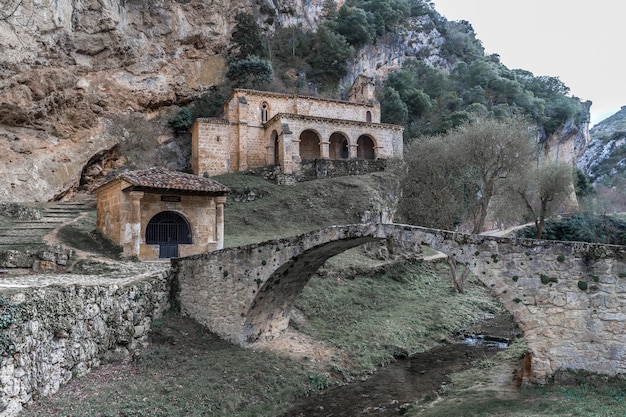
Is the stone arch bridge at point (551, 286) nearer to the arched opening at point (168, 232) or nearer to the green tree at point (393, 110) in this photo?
the arched opening at point (168, 232)

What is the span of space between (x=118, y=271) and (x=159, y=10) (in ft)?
117

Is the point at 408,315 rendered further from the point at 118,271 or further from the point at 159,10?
the point at 159,10

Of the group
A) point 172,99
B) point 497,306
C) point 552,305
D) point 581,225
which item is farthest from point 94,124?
point 581,225

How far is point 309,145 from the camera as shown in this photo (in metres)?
43.1

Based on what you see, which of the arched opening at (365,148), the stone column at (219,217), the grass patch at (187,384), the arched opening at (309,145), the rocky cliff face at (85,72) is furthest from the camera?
the arched opening at (365,148)

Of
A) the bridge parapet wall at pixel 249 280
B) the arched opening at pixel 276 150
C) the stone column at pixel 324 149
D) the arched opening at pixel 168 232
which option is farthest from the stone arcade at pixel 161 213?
the stone column at pixel 324 149

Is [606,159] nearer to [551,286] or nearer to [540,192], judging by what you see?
[540,192]

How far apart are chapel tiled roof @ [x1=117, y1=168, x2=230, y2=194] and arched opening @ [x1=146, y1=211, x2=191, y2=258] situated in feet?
4.78

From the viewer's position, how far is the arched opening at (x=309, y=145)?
1684 inches

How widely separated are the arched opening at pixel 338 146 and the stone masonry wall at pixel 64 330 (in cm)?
3273

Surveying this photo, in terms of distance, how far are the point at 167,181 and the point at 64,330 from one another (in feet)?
29.1

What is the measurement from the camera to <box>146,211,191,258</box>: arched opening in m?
18.3

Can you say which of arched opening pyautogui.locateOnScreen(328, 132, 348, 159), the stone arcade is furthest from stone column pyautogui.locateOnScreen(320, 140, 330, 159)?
the stone arcade

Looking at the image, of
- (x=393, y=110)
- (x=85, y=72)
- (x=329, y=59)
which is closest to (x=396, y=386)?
(x=85, y=72)
